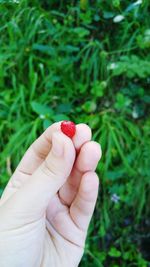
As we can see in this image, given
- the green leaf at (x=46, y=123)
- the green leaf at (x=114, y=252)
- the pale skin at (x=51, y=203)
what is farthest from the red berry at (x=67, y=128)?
the green leaf at (x=114, y=252)

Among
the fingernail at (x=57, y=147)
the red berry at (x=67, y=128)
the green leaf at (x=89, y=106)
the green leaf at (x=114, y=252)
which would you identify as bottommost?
→ the green leaf at (x=114, y=252)

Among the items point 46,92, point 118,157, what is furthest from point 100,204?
point 46,92

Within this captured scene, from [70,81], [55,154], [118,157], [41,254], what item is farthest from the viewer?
[70,81]

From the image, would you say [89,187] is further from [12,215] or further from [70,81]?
[70,81]

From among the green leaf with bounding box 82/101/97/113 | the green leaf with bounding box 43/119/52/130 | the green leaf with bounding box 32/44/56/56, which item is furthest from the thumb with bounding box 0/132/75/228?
the green leaf with bounding box 32/44/56/56

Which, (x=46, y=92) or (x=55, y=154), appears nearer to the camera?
(x=55, y=154)

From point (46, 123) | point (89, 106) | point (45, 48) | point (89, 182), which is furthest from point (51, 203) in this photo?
point (45, 48)

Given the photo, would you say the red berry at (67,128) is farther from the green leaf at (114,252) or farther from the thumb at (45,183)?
the green leaf at (114,252)

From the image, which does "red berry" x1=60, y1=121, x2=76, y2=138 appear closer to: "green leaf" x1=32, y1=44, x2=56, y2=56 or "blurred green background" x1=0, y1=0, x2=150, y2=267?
"blurred green background" x1=0, y1=0, x2=150, y2=267
